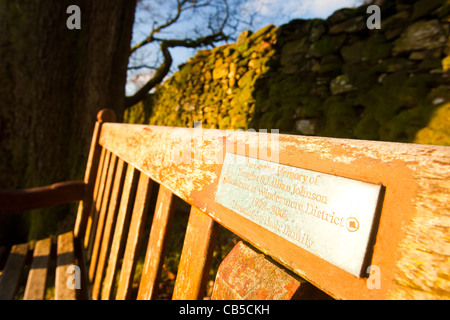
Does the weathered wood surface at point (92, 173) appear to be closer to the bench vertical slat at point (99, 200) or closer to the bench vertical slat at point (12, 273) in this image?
the bench vertical slat at point (99, 200)

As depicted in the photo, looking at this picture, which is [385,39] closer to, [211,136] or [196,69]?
[211,136]

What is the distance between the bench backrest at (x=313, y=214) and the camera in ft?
0.91

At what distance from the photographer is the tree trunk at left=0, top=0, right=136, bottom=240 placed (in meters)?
2.32

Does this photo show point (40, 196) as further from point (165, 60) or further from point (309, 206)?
point (165, 60)

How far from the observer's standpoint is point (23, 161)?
7.86ft

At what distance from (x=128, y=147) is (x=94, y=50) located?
83.7 inches

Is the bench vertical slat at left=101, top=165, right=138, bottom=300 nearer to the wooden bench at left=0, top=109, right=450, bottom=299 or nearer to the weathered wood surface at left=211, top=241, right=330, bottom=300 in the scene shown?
the wooden bench at left=0, top=109, right=450, bottom=299

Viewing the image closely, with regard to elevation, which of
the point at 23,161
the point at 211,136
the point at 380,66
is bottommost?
the point at 23,161

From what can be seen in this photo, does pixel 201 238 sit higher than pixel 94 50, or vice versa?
pixel 94 50

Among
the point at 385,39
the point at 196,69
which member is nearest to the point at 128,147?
the point at 385,39

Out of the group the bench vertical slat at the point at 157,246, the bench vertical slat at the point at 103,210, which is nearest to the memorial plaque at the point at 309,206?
the bench vertical slat at the point at 157,246

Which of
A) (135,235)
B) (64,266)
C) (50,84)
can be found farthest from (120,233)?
(50,84)

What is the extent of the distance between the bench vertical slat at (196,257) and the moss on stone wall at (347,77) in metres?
2.03

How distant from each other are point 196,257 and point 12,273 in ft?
5.16
